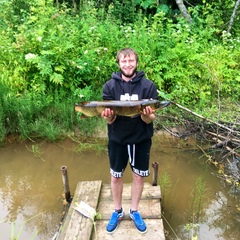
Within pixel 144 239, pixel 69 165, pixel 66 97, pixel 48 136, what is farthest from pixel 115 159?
pixel 66 97

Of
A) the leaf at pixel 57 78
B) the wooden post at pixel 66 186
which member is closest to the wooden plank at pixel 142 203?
the wooden post at pixel 66 186

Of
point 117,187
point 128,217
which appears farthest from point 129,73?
point 128,217

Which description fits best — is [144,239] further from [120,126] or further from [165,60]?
[165,60]

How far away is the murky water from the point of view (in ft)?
11.6

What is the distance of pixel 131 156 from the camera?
8.67ft

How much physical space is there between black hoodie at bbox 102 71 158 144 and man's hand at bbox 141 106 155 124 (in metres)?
0.09

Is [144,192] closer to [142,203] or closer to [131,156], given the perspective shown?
[142,203]

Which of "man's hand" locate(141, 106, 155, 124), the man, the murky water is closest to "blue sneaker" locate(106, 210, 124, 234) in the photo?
the man

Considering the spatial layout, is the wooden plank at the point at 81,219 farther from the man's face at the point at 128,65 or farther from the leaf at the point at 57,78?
the leaf at the point at 57,78

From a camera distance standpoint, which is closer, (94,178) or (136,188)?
(136,188)

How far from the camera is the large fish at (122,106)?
2264mm

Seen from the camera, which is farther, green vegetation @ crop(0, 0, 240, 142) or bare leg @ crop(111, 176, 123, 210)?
green vegetation @ crop(0, 0, 240, 142)

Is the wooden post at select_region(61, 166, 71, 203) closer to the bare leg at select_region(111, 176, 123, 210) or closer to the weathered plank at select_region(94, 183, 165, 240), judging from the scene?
the weathered plank at select_region(94, 183, 165, 240)

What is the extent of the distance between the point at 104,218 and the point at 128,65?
181cm
